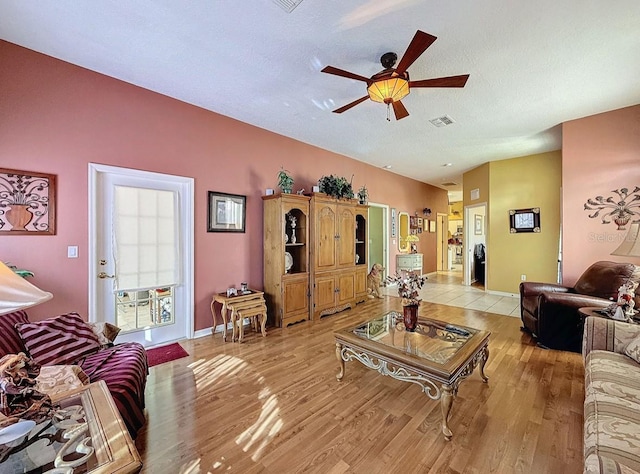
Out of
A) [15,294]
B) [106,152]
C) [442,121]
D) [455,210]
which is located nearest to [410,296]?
[15,294]

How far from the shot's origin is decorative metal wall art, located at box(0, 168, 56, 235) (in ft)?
7.71

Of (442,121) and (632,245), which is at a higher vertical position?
(442,121)

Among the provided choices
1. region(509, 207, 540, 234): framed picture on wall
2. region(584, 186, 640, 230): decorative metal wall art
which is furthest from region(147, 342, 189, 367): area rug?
region(509, 207, 540, 234): framed picture on wall

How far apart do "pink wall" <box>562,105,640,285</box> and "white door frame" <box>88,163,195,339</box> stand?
5.29 m

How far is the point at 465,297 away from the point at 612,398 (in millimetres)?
4585

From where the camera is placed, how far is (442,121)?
3914 millimetres

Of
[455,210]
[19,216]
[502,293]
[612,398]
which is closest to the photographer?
[612,398]

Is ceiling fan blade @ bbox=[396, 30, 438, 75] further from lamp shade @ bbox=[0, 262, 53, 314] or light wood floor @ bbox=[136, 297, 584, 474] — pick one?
light wood floor @ bbox=[136, 297, 584, 474]

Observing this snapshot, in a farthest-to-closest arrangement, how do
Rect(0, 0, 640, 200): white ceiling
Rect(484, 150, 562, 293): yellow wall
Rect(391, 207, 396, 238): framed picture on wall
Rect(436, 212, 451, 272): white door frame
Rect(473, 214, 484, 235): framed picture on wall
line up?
Rect(436, 212, 451, 272): white door frame < Rect(473, 214, 484, 235): framed picture on wall < Rect(391, 207, 396, 238): framed picture on wall < Rect(484, 150, 562, 293): yellow wall < Rect(0, 0, 640, 200): white ceiling

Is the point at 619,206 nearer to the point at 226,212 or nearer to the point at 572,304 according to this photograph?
the point at 572,304

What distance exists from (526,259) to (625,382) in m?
4.85

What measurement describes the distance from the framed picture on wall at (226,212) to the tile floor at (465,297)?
3.88 m

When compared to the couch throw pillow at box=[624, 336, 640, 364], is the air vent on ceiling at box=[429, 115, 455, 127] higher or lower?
higher

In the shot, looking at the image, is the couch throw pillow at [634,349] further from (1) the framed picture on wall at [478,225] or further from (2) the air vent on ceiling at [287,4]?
(1) the framed picture on wall at [478,225]
